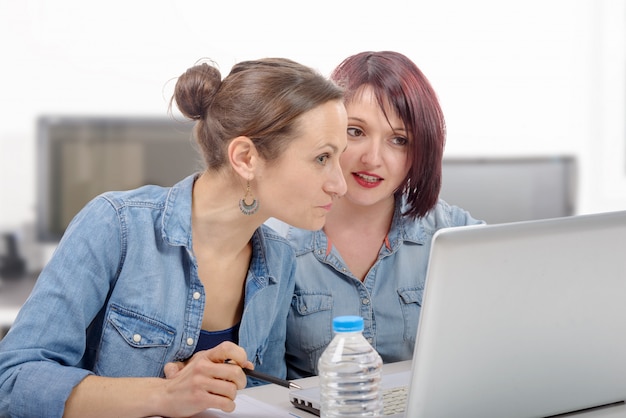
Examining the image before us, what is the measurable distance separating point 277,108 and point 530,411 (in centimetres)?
Answer: 66

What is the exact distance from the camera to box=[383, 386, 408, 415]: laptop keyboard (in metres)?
1.18

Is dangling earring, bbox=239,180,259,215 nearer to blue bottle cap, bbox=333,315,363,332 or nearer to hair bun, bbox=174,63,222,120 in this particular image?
hair bun, bbox=174,63,222,120

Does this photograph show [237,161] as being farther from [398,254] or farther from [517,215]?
[517,215]

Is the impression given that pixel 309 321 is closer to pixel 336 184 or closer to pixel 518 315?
pixel 336 184

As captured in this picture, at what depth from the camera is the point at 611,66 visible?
4.05 meters

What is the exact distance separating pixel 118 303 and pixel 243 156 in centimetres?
33

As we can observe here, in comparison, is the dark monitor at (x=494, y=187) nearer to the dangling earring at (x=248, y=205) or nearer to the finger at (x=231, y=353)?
Answer: the dangling earring at (x=248, y=205)

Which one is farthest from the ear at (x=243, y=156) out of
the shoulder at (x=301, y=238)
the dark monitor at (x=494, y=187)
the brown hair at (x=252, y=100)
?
the dark monitor at (x=494, y=187)

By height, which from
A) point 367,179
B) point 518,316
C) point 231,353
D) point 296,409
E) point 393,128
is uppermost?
point 393,128

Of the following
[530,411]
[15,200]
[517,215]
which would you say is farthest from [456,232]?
[15,200]

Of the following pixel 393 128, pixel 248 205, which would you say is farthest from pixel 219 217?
pixel 393 128

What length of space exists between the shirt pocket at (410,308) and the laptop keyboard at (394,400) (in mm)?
400

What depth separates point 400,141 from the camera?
5.61 ft

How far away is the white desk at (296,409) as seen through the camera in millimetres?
1134
